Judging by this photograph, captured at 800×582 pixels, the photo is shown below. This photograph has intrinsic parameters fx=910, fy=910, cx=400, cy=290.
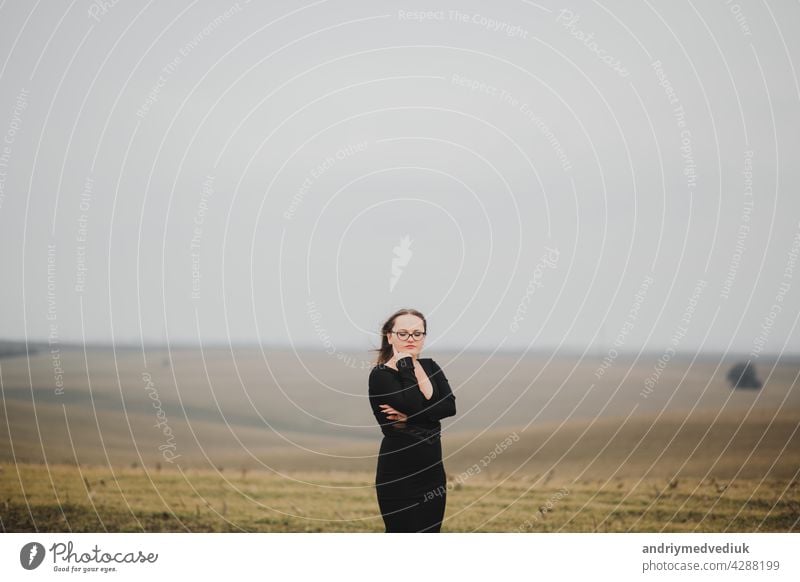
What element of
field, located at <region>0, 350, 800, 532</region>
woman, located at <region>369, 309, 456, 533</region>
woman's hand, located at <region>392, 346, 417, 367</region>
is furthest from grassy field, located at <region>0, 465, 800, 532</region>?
woman's hand, located at <region>392, 346, 417, 367</region>

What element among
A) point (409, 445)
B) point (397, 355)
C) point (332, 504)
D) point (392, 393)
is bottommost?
point (332, 504)

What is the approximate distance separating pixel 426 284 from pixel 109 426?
3465 mm

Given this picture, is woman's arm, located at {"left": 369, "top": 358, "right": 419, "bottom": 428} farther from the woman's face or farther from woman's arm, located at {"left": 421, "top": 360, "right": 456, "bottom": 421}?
the woman's face

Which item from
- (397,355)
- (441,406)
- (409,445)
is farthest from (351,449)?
(441,406)

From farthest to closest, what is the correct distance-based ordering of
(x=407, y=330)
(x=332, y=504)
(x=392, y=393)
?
(x=332, y=504)
(x=407, y=330)
(x=392, y=393)

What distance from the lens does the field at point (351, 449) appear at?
8406 mm

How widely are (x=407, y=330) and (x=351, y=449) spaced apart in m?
3.27

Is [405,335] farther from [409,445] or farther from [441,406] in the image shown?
[409,445]

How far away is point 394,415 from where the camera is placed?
20.3ft

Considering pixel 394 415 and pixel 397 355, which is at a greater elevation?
pixel 397 355

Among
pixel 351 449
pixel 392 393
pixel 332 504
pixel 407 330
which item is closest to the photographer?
pixel 392 393

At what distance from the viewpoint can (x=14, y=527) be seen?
8211mm

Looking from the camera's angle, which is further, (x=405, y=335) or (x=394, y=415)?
(x=405, y=335)

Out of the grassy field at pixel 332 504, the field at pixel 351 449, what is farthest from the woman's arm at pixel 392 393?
the grassy field at pixel 332 504
